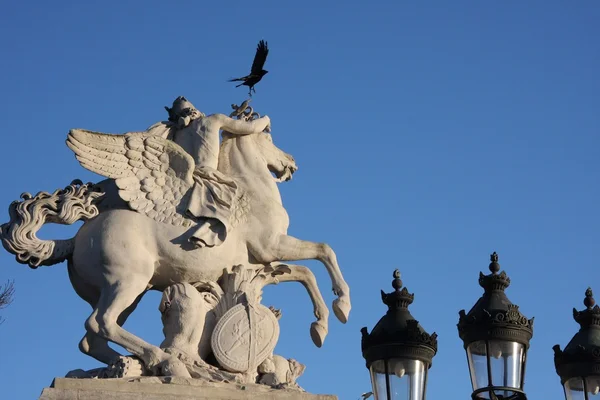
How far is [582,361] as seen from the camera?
11258 mm

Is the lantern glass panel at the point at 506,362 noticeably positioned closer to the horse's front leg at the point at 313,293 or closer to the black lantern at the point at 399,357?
the black lantern at the point at 399,357

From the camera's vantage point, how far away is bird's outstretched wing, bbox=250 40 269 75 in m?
14.7

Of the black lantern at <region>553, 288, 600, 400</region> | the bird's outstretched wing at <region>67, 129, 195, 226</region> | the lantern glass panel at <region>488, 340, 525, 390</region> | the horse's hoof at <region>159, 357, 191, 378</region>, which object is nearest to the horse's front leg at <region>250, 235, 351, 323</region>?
the bird's outstretched wing at <region>67, 129, 195, 226</region>

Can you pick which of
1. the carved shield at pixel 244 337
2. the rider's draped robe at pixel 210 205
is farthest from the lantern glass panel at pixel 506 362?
the rider's draped robe at pixel 210 205

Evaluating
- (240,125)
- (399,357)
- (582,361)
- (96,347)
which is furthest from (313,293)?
(399,357)

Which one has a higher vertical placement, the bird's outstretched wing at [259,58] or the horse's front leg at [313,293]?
the bird's outstretched wing at [259,58]

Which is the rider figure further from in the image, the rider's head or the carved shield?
the carved shield

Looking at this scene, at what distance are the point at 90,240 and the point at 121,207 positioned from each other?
1.76 ft

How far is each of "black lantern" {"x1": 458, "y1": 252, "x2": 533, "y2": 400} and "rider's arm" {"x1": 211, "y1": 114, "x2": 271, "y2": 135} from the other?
4.96 metres

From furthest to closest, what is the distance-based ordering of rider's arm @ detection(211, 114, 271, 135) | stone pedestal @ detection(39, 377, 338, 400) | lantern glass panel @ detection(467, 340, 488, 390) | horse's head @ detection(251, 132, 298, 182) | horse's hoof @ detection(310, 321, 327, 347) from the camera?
horse's head @ detection(251, 132, 298, 182) → rider's arm @ detection(211, 114, 271, 135) → horse's hoof @ detection(310, 321, 327, 347) → stone pedestal @ detection(39, 377, 338, 400) → lantern glass panel @ detection(467, 340, 488, 390)

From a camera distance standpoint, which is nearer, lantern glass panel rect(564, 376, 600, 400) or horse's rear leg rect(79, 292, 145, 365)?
lantern glass panel rect(564, 376, 600, 400)

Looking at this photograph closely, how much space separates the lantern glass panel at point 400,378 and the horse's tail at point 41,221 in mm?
4696

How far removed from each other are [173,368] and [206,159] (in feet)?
9.51

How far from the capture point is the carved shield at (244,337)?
41.3ft
